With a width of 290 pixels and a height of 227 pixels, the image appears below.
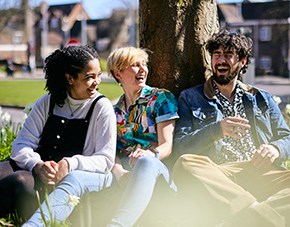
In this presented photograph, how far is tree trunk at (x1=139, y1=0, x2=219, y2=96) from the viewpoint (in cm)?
511

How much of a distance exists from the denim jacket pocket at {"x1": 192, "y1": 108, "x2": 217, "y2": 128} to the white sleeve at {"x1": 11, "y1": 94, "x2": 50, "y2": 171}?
1.01 meters

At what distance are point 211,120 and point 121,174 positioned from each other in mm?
753

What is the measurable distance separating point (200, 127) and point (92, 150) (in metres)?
0.76

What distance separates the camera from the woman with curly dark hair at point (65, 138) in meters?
3.91

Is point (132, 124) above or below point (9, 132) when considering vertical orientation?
above

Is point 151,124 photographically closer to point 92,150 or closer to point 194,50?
point 92,150

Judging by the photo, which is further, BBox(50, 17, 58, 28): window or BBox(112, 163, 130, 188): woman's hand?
BBox(50, 17, 58, 28): window

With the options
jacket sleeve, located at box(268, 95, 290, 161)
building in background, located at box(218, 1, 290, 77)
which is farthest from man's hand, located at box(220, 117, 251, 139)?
building in background, located at box(218, 1, 290, 77)

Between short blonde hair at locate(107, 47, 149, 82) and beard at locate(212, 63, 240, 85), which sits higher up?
short blonde hair at locate(107, 47, 149, 82)

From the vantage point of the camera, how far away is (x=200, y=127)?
172 inches

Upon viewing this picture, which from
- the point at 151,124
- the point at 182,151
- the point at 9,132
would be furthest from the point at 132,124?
the point at 9,132

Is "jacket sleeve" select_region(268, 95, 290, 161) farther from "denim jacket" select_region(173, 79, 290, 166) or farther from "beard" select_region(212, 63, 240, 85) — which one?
"beard" select_region(212, 63, 240, 85)

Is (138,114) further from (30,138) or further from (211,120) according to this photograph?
(30,138)

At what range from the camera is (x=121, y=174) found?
4082 millimetres
